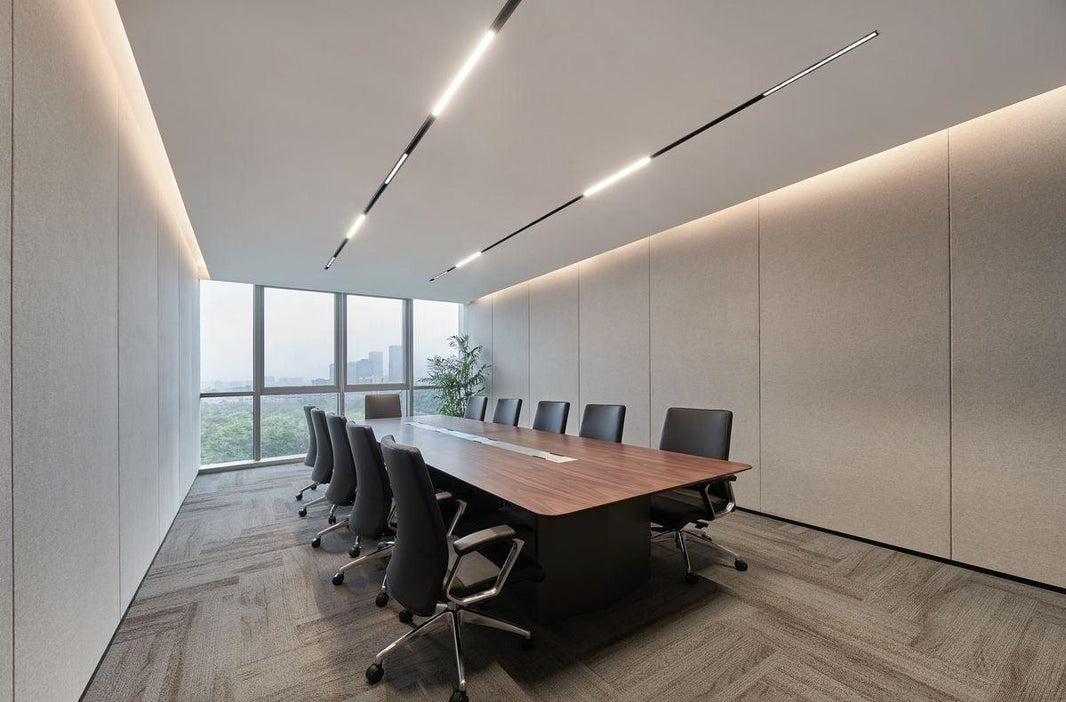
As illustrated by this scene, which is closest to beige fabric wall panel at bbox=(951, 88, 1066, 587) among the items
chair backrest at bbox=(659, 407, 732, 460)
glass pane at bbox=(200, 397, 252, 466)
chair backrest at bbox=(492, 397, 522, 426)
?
chair backrest at bbox=(659, 407, 732, 460)

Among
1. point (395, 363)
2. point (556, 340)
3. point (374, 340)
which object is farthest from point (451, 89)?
point (395, 363)

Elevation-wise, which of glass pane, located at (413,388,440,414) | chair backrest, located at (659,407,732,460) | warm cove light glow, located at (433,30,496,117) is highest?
warm cove light glow, located at (433,30,496,117)

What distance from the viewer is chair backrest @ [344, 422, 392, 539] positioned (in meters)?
2.43

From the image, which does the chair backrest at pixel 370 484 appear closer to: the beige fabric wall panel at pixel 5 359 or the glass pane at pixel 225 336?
the beige fabric wall panel at pixel 5 359

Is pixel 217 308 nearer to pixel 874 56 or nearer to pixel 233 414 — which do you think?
pixel 233 414

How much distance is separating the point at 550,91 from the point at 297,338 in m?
6.51

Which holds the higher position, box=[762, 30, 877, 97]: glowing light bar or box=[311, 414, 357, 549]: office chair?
box=[762, 30, 877, 97]: glowing light bar

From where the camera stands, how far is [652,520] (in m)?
2.77

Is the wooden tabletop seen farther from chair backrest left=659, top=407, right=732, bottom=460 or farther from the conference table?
chair backrest left=659, top=407, right=732, bottom=460

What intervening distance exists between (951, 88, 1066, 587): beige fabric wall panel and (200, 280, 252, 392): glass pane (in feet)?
27.7

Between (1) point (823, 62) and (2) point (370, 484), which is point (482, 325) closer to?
(2) point (370, 484)

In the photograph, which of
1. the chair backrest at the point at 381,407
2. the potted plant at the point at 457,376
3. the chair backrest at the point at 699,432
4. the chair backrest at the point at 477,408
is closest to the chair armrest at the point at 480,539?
the chair backrest at the point at 699,432

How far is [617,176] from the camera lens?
325cm

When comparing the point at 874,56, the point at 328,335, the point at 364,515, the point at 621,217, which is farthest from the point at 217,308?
the point at 874,56
